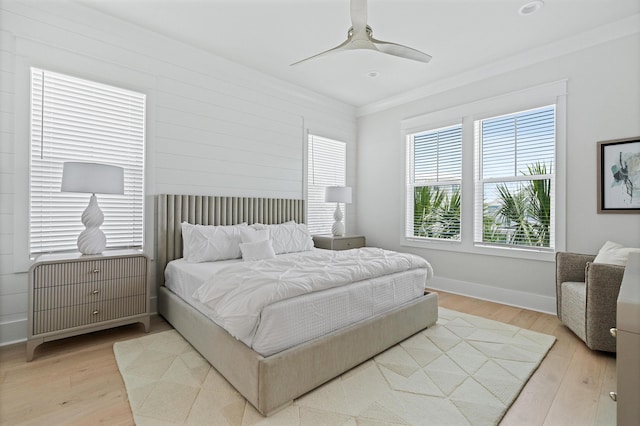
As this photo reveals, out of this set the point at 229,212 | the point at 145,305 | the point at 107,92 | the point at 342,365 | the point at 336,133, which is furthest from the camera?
the point at 336,133

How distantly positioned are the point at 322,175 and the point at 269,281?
3417mm

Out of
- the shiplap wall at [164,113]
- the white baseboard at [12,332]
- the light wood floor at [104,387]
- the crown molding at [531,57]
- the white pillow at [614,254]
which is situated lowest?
the light wood floor at [104,387]

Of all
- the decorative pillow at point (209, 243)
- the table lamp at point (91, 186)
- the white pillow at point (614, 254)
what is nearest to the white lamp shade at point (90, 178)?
the table lamp at point (91, 186)

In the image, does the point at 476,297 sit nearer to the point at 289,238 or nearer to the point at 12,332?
the point at 289,238

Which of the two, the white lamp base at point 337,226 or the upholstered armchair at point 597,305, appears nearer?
the upholstered armchair at point 597,305

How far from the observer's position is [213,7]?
9.51ft

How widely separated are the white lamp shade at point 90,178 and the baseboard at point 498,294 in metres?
4.20

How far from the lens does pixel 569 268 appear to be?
3.07 m

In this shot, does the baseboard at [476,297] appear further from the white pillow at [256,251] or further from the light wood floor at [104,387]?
the white pillow at [256,251]

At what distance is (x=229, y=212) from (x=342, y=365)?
95.5 inches

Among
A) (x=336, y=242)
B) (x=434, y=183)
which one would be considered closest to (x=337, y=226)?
(x=336, y=242)

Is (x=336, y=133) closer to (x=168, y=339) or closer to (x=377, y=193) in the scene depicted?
(x=377, y=193)

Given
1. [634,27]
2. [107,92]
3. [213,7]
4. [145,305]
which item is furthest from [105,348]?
[634,27]

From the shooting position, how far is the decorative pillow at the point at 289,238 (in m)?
3.77
